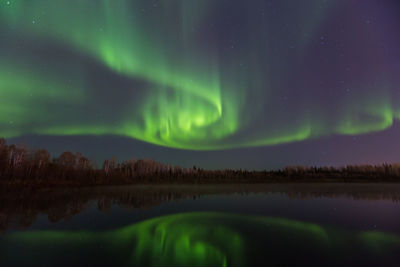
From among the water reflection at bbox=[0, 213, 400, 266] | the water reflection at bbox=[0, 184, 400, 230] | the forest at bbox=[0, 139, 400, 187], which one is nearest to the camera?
the water reflection at bbox=[0, 213, 400, 266]

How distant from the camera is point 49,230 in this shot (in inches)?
738

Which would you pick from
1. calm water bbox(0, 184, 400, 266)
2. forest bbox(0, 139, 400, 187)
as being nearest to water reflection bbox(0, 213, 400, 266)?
calm water bbox(0, 184, 400, 266)

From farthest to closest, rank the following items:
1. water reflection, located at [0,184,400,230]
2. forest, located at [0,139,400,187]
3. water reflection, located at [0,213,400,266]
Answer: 1. forest, located at [0,139,400,187]
2. water reflection, located at [0,184,400,230]
3. water reflection, located at [0,213,400,266]

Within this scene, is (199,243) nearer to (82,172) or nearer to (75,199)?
(75,199)

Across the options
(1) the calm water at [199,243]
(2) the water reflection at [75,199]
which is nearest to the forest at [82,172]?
(2) the water reflection at [75,199]

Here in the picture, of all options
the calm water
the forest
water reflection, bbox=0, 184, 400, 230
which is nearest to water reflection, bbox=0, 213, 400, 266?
the calm water

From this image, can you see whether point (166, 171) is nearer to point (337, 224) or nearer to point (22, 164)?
point (22, 164)

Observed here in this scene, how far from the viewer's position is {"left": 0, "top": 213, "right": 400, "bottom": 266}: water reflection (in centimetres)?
1152

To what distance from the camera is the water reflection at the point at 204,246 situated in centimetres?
1152

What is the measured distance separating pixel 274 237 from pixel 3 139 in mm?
124912

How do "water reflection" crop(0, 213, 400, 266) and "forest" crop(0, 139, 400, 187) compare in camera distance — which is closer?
"water reflection" crop(0, 213, 400, 266)

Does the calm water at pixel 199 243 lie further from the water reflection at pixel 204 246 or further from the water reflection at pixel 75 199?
the water reflection at pixel 75 199

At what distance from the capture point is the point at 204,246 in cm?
1406

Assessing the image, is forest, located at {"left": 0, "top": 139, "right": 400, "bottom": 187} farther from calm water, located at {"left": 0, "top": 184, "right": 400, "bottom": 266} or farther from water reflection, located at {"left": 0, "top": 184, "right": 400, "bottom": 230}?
calm water, located at {"left": 0, "top": 184, "right": 400, "bottom": 266}
